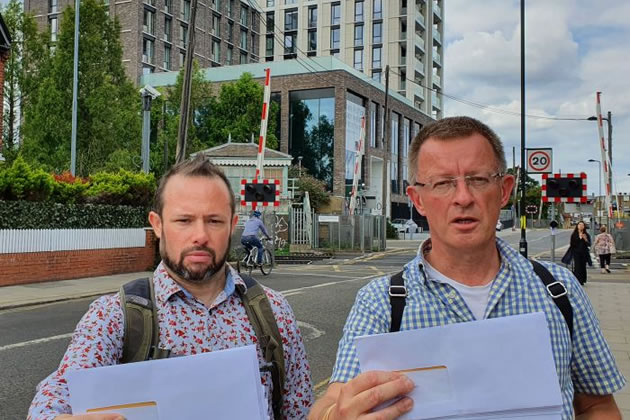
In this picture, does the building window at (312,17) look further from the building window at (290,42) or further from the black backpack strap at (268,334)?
the black backpack strap at (268,334)

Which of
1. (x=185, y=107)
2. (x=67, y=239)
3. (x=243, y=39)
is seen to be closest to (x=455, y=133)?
(x=67, y=239)

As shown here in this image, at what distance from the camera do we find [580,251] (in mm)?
17078

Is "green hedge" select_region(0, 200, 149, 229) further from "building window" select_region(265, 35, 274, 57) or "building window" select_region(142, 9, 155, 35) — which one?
"building window" select_region(265, 35, 274, 57)

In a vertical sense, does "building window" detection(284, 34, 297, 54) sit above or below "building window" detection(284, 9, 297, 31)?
below

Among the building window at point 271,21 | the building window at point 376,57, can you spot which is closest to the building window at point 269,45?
the building window at point 271,21

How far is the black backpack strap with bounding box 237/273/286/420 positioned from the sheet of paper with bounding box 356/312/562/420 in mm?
564

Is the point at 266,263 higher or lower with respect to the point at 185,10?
lower

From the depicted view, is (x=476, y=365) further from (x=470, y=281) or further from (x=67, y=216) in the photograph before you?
(x=67, y=216)

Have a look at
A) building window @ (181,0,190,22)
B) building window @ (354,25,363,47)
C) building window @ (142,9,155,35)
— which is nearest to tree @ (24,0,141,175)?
building window @ (142,9,155,35)

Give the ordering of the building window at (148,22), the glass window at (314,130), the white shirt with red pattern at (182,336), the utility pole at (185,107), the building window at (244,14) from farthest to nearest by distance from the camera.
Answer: the building window at (244,14) → the building window at (148,22) → the glass window at (314,130) → the utility pole at (185,107) → the white shirt with red pattern at (182,336)

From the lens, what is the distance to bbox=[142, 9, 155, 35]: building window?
55084 millimetres

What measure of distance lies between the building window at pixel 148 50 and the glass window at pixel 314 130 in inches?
575

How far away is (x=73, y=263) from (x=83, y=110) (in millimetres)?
18327

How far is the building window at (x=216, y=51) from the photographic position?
6481 centimetres
